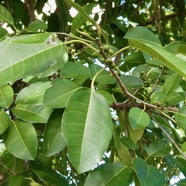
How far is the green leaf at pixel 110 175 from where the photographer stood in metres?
0.85

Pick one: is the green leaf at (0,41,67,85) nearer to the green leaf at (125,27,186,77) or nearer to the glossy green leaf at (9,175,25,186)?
the green leaf at (125,27,186,77)

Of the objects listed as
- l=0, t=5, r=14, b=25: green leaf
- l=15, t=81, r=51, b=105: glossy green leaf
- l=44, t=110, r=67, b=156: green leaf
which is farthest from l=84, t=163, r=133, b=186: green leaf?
l=0, t=5, r=14, b=25: green leaf

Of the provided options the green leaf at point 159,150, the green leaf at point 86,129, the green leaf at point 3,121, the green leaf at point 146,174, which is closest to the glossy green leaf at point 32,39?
the green leaf at point 86,129

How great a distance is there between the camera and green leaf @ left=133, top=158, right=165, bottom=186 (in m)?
0.85

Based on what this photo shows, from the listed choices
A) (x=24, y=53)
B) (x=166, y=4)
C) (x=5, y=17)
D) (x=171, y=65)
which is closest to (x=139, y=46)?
(x=171, y=65)

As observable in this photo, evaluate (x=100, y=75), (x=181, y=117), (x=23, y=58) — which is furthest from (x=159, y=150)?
(x=23, y=58)

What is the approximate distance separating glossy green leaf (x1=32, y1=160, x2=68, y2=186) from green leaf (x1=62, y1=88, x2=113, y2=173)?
34 cm

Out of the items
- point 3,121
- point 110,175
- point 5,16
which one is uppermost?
point 5,16

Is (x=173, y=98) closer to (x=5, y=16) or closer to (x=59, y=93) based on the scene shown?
(x=59, y=93)

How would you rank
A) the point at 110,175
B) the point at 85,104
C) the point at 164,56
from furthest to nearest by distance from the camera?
the point at 110,175, the point at 85,104, the point at 164,56

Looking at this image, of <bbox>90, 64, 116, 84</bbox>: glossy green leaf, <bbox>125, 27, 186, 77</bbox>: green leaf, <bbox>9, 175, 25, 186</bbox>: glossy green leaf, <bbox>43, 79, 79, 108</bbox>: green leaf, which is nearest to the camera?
<bbox>125, 27, 186, 77</bbox>: green leaf

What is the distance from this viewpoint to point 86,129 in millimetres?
734

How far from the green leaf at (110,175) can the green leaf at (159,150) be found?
0.14 metres

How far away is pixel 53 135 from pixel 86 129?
0.62 feet
